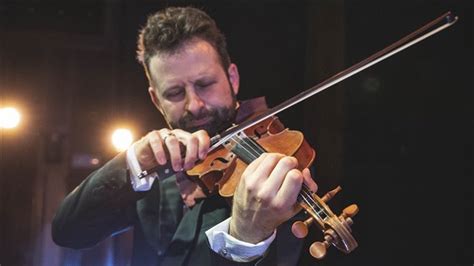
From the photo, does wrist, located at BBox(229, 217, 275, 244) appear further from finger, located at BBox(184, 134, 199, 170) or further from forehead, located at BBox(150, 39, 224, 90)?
forehead, located at BBox(150, 39, 224, 90)

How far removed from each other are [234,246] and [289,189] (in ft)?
0.70

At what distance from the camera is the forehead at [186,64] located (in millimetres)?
1281

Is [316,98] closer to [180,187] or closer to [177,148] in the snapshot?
[180,187]

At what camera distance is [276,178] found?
88 centimetres

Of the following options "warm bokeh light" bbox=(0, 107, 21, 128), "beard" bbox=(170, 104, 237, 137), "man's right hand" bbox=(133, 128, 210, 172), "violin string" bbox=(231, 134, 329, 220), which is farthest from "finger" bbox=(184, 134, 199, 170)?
"warm bokeh light" bbox=(0, 107, 21, 128)

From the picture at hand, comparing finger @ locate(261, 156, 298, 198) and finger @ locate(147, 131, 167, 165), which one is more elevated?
finger @ locate(147, 131, 167, 165)

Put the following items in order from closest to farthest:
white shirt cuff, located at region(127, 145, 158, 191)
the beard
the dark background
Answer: white shirt cuff, located at region(127, 145, 158, 191)
the beard
the dark background

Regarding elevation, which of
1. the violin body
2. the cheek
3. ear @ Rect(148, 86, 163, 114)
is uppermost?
ear @ Rect(148, 86, 163, 114)

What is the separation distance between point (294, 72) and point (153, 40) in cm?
46

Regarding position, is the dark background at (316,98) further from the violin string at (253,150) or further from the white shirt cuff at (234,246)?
the white shirt cuff at (234,246)

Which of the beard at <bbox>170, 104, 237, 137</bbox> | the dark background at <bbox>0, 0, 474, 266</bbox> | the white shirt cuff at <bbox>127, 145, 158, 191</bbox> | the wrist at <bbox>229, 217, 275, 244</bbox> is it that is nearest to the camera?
the wrist at <bbox>229, 217, 275, 244</bbox>

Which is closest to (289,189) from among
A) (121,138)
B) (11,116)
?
(121,138)

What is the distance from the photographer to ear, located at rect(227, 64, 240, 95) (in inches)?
54.8

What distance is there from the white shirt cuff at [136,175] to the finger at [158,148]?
0.07m
